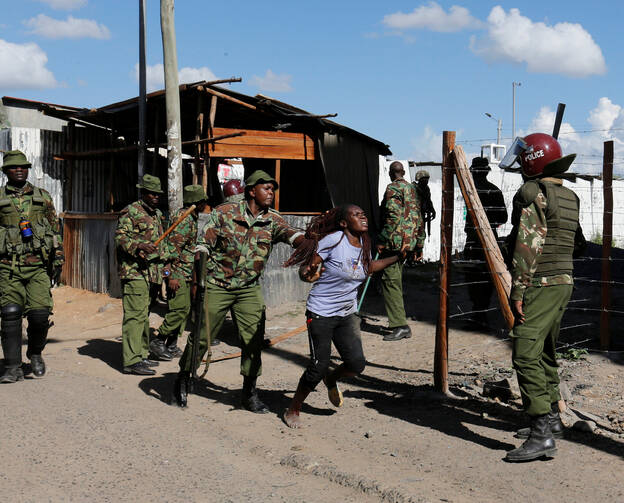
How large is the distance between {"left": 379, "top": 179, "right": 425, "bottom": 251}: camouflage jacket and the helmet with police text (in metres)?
3.84

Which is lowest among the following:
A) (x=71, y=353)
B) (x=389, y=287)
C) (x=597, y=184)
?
(x=71, y=353)

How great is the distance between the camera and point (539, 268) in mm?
4383

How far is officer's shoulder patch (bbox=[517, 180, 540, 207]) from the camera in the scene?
167 inches

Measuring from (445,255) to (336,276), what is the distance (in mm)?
1474

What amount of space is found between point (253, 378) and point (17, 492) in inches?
84.4

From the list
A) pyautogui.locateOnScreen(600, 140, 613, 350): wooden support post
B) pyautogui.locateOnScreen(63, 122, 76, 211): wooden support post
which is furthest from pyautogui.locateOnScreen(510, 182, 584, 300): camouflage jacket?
pyautogui.locateOnScreen(63, 122, 76, 211): wooden support post

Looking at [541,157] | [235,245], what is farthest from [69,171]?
[541,157]

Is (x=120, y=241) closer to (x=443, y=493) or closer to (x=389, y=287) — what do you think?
(x=389, y=287)

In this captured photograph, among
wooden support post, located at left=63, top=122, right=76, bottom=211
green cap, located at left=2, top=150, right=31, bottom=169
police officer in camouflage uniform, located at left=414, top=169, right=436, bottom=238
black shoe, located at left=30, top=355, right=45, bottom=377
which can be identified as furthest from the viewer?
wooden support post, located at left=63, top=122, right=76, bottom=211

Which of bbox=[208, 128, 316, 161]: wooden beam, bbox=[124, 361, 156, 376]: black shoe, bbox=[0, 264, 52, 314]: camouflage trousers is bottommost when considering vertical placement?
bbox=[124, 361, 156, 376]: black shoe

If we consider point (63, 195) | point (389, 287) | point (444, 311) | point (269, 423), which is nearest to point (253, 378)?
point (269, 423)

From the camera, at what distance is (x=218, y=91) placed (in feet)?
34.5

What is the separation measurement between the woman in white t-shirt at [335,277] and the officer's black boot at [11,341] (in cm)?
292

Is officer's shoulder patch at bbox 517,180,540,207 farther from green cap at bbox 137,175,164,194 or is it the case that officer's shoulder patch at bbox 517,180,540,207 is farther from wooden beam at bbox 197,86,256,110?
wooden beam at bbox 197,86,256,110
